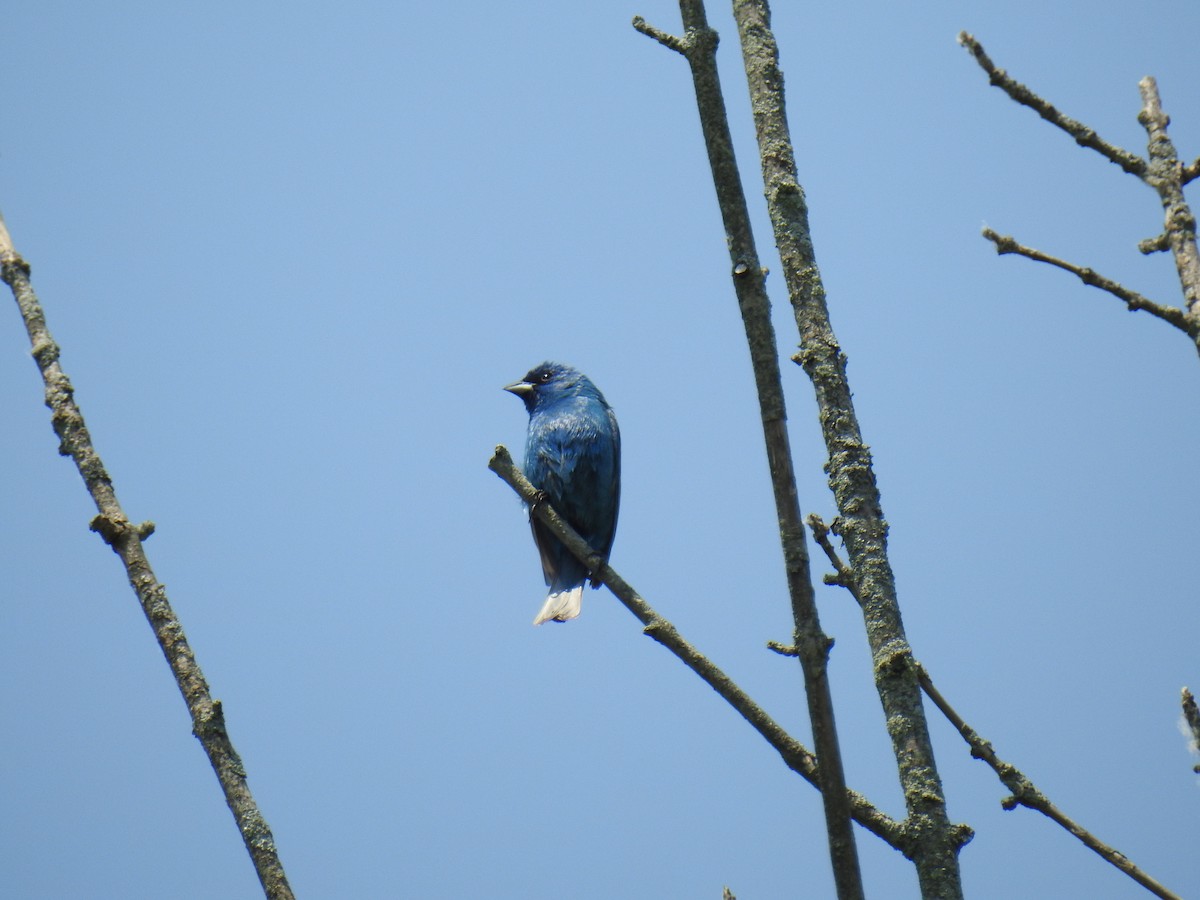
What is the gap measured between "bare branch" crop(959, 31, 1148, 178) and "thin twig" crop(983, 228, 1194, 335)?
0.91 ft

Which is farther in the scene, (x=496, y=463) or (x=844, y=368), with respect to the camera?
(x=496, y=463)

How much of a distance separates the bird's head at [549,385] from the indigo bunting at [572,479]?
0.42 feet

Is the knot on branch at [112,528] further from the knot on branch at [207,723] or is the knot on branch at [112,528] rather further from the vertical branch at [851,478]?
the vertical branch at [851,478]

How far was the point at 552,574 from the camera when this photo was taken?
9.30m

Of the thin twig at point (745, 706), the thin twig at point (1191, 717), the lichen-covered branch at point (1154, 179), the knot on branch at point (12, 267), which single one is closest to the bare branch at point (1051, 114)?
the lichen-covered branch at point (1154, 179)

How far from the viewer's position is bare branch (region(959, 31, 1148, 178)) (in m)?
2.82

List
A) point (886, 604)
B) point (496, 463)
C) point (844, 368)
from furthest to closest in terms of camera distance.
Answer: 1. point (496, 463)
2. point (844, 368)
3. point (886, 604)

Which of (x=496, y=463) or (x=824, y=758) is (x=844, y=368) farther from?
(x=496, y=463)

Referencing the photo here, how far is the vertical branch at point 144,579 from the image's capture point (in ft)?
9.68

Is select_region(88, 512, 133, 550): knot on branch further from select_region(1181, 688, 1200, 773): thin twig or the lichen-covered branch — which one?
select_region(1181, 688, 1200, 773): thin twig

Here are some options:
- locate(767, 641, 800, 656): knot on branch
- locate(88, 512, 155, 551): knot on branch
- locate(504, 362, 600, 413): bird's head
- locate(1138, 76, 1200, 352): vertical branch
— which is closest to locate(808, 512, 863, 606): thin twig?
locate(767, 641, 800, 656): knot on branch

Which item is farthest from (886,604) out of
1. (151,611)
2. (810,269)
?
(151,611)

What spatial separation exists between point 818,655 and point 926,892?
24.0 inches

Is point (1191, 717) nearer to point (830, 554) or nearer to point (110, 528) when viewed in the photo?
point (830, 554)
